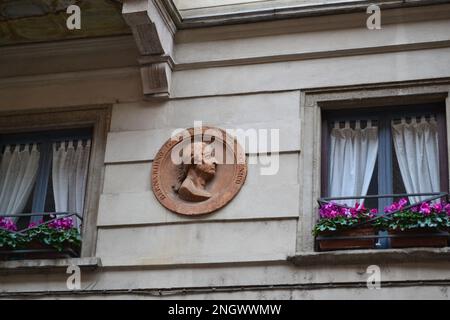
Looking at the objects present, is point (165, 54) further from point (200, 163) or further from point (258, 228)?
point (258, 228)

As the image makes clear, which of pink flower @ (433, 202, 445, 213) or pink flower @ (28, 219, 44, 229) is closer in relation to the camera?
pink flower @ (433, 202, 445, 213)

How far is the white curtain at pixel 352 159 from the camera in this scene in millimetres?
13109

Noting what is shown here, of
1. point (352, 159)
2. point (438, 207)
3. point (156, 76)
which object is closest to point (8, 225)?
point (156, 76)

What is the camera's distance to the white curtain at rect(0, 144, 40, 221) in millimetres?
14023

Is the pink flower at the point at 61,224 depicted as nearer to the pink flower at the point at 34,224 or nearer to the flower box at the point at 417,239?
the pink flower at the point at 34,224

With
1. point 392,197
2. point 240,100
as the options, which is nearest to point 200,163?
point 240,100

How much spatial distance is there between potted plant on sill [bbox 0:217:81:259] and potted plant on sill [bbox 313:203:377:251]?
3158mm

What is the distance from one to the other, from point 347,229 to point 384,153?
144 cm

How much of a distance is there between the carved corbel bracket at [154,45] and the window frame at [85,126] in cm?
73

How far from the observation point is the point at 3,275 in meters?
13.1

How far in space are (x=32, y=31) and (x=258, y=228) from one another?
4.54 metres

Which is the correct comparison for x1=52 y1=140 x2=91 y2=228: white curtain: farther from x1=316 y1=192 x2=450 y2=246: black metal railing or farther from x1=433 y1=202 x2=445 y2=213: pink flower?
x1=433 y1=202 x2=445 y2=213: pink flower

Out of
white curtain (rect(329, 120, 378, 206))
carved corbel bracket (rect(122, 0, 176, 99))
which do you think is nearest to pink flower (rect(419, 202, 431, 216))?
white curtain (rect(329, 120, 378, 206))

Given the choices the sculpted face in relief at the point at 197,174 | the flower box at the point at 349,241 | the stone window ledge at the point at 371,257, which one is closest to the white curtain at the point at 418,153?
the flower box at the point at 349,241
